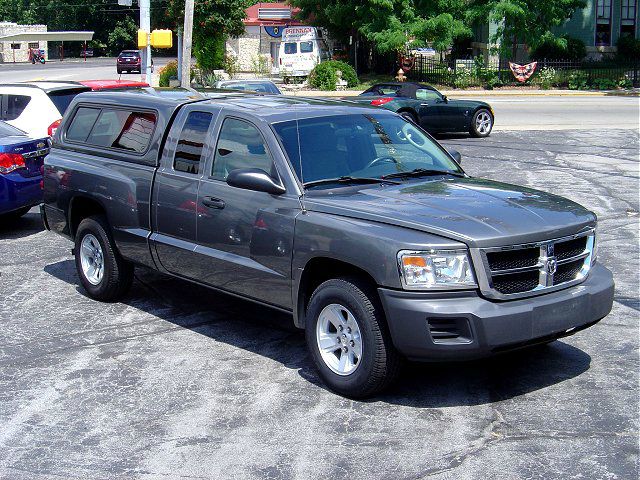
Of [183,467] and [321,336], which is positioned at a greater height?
[321,336]

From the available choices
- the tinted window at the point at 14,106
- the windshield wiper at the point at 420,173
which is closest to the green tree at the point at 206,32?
the tinted window at the point at 14,106

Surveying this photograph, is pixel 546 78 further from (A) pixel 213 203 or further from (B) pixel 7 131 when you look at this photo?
(A) pixel 213 203

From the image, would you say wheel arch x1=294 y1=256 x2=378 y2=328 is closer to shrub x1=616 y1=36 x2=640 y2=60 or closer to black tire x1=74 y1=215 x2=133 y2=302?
black tire x1=74 y1=215 x2=133 y2=302

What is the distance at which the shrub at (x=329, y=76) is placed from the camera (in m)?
40.3

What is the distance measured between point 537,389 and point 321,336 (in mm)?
1450

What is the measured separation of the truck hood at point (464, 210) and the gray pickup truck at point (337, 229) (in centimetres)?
1

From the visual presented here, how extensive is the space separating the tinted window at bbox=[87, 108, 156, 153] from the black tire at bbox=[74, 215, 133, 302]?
700 mm

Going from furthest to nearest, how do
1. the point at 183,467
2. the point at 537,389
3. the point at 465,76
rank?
the point at 465,76, the point at 537,389, the point at 183,467

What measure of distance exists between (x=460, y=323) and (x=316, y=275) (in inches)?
48.2

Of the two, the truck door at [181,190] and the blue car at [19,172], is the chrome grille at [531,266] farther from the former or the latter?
the blue car at [19,172]

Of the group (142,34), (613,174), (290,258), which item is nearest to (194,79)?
(142,34)

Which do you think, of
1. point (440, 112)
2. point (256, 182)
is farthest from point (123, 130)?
point (440, 112)

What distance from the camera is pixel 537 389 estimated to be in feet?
20.0

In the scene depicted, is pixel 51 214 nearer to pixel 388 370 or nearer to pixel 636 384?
pixel 388 370
